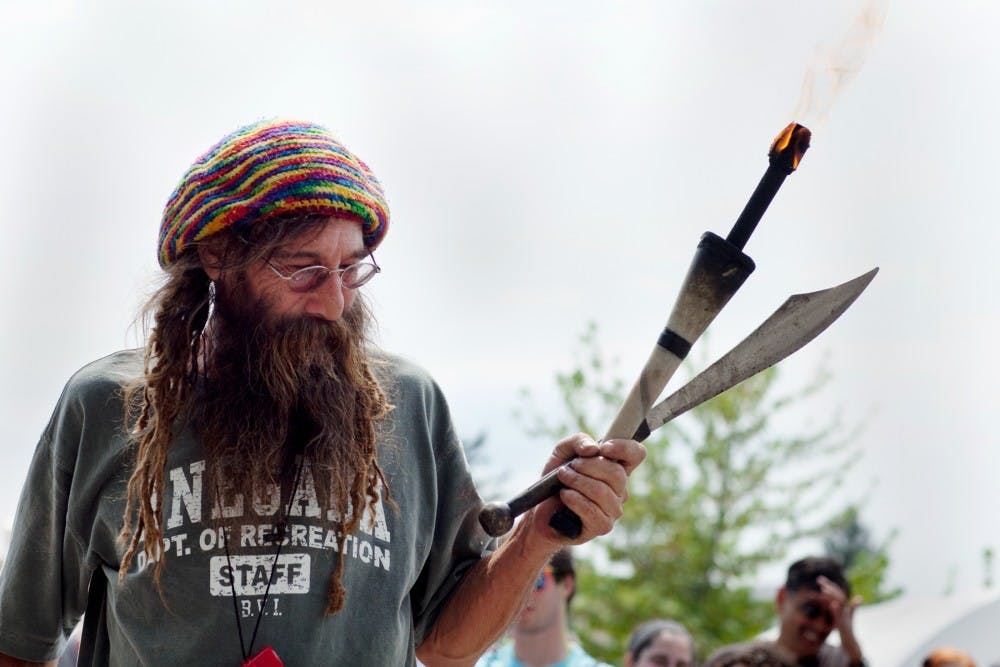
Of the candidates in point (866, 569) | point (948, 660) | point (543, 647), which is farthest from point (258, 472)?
point (866, 569)

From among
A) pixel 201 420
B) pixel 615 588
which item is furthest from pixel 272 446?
pixel 615 588

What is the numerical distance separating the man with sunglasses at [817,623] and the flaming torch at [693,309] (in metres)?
3.10

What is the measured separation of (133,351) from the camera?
95.5 inches

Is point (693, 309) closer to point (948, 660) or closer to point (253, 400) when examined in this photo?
point (253, 400)

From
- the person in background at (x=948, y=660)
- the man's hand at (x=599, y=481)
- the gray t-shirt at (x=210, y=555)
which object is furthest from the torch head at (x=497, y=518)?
the person in background at (x=948, y=660)

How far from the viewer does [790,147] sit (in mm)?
2135

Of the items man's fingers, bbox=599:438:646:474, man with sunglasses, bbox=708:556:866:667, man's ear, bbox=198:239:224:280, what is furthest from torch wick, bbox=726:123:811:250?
man with sunglasses, bbox=708:556:866:667

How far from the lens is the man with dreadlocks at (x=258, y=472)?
85.2 inches

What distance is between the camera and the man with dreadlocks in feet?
7.10

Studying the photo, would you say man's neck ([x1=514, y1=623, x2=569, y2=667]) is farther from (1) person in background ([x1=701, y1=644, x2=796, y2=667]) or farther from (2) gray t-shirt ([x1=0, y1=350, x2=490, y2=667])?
(2) gray t-shirt ([x1=0, y1=350, x2=490, y2=667])

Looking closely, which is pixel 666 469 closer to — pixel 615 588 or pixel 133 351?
pixel 615 588

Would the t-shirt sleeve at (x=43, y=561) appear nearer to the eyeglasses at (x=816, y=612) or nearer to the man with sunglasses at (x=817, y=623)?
the man with sunglasses at (x=817, y=623)

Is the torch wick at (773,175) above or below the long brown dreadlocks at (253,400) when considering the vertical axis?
above

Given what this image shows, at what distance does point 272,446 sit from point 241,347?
218 mm
